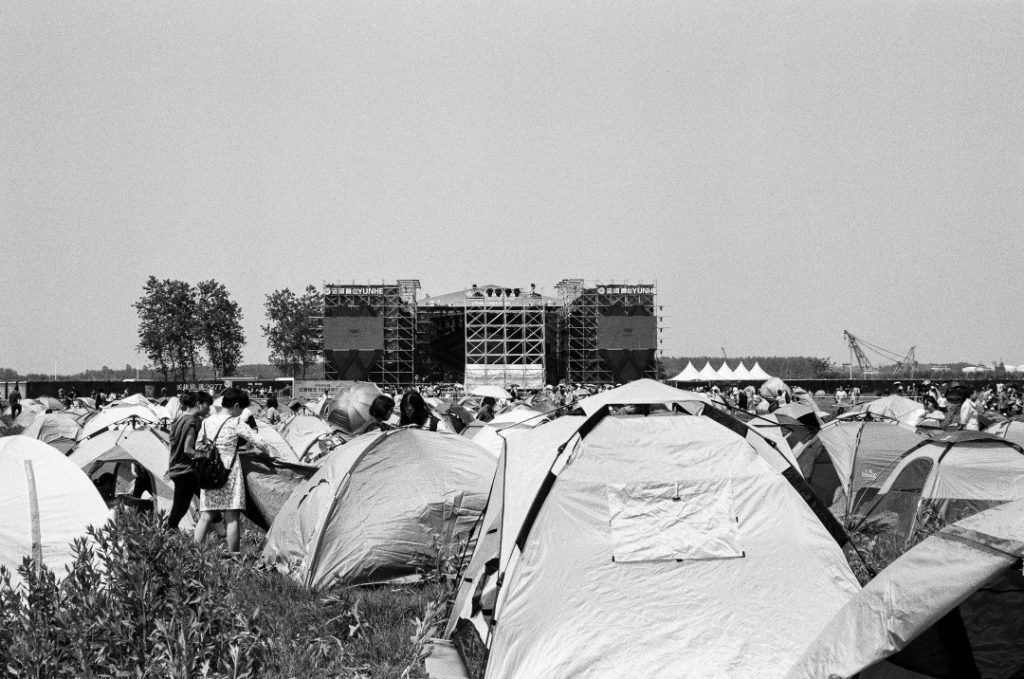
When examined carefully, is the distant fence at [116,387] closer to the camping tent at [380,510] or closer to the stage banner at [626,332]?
the stage banner at [626,332]

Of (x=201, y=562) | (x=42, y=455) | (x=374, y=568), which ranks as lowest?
(x=374, y=568)

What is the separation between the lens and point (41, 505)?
6180 millimetres

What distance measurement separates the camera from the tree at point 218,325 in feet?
194

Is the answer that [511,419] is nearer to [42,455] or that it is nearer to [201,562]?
[42,455]

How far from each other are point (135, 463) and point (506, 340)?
51283 millimetres

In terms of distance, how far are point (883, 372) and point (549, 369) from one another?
64816 millimetres

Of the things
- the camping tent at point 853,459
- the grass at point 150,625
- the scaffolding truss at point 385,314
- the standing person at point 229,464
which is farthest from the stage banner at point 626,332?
the grass at point 150,625

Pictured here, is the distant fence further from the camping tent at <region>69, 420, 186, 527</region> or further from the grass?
the grass

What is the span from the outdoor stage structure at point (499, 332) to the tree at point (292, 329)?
33.1 feet

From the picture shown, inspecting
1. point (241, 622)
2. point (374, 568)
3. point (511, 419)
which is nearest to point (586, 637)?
point (241, 622)

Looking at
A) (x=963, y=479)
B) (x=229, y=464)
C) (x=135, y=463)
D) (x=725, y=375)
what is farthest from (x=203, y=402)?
(x=725, y=375)

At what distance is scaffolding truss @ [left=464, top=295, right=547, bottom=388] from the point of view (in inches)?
2426

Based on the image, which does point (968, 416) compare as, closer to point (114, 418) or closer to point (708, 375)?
point (114, 418)

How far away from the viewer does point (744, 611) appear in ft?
16.6
